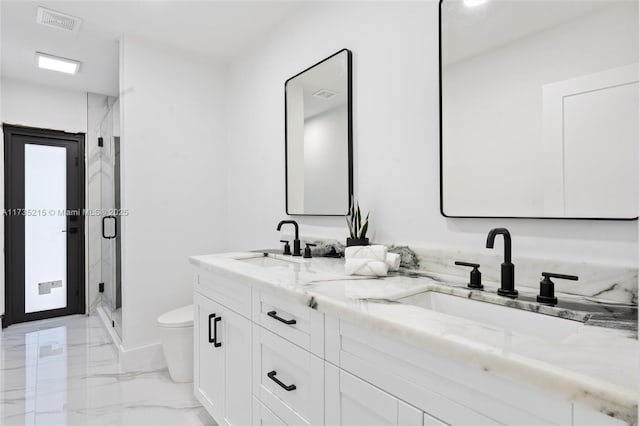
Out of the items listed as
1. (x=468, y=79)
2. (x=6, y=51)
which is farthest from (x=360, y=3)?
(x=6, y=51)

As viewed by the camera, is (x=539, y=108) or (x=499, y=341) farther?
(x=539, y=108)

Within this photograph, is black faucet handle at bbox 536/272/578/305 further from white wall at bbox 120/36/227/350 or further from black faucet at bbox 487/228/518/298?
white wall at bbox 120/36/227/350

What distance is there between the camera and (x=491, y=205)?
1.33 m

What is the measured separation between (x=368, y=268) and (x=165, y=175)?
199 cm

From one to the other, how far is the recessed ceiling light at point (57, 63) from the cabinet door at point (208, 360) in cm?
245

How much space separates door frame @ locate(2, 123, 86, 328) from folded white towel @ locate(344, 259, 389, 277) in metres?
3.58

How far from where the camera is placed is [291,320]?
1200 millimetres

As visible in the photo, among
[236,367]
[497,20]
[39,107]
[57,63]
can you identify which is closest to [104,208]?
[39,107]

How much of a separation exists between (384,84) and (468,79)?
0.44 metres

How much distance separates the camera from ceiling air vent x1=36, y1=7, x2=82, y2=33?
225cm

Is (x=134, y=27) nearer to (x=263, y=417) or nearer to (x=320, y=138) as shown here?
(x=320, y=138)

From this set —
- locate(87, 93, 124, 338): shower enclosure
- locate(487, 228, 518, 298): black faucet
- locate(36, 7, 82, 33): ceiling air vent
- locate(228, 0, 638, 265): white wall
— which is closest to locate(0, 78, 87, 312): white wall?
locate(87, 93, 124, 338): shower enclosure

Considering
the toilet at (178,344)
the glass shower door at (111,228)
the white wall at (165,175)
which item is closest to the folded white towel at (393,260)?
the toilet at (178,344)

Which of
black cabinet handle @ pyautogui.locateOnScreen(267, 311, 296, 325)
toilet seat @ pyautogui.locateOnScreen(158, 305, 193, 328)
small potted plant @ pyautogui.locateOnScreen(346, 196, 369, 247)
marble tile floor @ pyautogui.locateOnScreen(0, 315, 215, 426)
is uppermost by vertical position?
small potted plant @ pyautogui.locateOnScreen(346, 196, 369, 247)
